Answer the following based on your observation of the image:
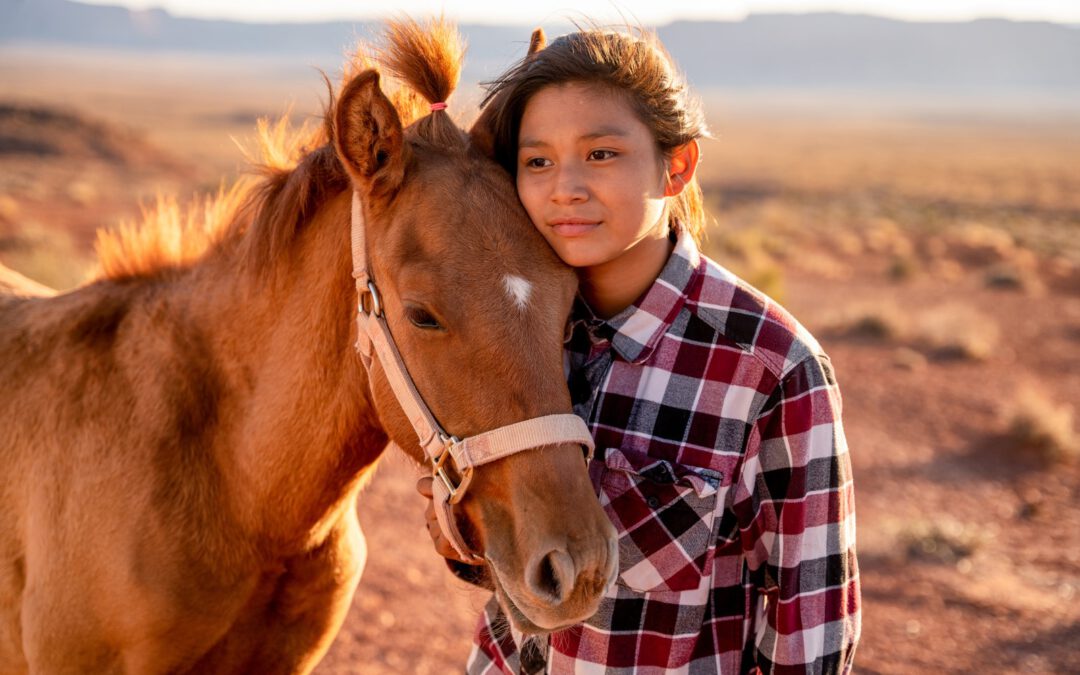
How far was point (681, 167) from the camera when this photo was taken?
2375mm

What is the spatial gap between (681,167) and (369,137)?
2.83 feet

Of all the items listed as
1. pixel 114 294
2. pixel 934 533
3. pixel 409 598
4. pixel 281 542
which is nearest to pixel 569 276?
pixel 281 542

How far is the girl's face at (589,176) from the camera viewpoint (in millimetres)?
2141

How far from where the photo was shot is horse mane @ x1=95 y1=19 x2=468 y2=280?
2.45 meters

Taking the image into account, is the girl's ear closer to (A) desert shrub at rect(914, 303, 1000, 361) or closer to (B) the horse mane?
(B) the horse mane

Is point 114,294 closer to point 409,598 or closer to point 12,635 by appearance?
point 12,635

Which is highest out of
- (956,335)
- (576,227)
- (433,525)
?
(576,227)

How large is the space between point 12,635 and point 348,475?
3.94ft

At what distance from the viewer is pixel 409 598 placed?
5859 millimetres

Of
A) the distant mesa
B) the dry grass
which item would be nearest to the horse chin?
the dry grass

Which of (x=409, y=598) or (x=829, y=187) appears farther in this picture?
(x=829, y=187)

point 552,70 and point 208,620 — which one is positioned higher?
point 552,70

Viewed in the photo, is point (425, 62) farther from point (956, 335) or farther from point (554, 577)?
point (956, 335)

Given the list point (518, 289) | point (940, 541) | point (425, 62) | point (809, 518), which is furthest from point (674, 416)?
point (940, 541)
